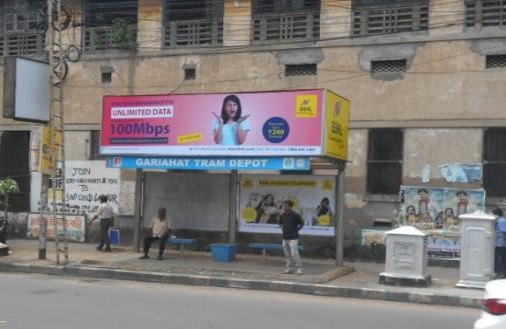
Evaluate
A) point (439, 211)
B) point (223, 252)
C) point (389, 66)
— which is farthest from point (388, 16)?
point (223, 252)

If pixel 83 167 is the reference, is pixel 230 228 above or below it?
below

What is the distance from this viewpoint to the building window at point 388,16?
17984 millimetres

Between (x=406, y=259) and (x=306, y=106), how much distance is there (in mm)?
4033

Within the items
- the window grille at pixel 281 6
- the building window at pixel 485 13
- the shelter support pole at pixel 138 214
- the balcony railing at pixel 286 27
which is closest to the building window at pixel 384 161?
the building window at pixel 485 13

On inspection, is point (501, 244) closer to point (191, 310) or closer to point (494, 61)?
point (494, 61)

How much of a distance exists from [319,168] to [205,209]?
11.5ft

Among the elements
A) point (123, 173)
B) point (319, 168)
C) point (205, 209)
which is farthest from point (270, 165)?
point (123, 173)

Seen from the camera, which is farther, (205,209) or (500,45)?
(205,209)

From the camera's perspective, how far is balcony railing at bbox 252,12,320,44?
19234mm

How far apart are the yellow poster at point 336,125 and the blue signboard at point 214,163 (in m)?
0.68

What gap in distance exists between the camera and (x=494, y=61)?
55.5 ft

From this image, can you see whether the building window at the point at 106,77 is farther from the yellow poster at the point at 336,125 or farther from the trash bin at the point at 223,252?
the yellow poster at the point at 336,125

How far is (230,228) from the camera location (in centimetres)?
1748

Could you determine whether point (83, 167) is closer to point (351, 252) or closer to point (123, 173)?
point (123, 173)
